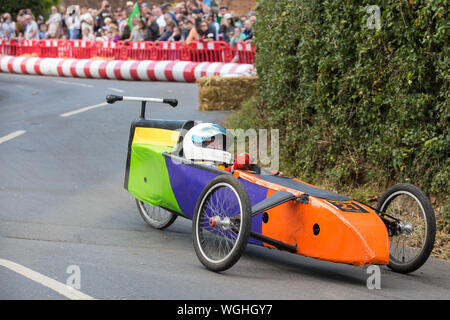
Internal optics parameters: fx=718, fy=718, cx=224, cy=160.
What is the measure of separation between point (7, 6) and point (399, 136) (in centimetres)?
3348

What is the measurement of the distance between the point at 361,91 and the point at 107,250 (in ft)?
11.4

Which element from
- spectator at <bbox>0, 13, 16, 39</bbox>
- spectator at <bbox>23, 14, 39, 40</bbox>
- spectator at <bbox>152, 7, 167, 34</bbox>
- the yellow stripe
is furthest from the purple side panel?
spectator at <bbox>0, 13, 16, 39</bbox>

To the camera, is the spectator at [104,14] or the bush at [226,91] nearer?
the bush at [226,91]

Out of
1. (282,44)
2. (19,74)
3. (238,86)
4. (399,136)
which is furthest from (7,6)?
(399,136)

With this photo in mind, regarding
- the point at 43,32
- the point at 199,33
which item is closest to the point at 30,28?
the point at 43,32

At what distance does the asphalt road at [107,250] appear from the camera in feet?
17.7

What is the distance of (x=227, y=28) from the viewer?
23125mm

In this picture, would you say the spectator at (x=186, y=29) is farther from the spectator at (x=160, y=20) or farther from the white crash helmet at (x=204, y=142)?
the white crash helmet at (x=204, y=142)

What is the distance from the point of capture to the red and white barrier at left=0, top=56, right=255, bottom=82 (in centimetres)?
2160

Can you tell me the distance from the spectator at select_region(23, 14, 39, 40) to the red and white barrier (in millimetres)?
3208

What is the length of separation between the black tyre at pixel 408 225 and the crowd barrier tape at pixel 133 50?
14850mm

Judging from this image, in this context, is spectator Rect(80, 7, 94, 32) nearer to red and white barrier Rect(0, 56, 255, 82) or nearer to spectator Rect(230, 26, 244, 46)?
red and white barrier Rect(0, 56, 255, 82)

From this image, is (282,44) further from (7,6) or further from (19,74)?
(7,6)

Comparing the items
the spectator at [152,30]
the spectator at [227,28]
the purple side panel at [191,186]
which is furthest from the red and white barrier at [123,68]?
the purple side panel at [191,186]
